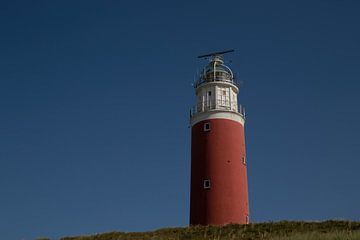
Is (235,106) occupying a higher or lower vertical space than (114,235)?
higher

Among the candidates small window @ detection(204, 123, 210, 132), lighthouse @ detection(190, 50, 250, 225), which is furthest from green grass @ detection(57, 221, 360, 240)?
small window @ detection(204, 123, 210, 132)

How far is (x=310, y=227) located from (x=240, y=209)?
1005 centimetres

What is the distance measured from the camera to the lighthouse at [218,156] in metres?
35.3

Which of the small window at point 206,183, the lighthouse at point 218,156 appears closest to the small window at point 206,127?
the lighthouse at point 218,156

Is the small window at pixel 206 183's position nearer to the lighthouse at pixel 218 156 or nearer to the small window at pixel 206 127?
the lighthouse at pixel 218 156

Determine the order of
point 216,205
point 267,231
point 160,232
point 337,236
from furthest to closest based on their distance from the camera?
point 216,205
point 160,232
point 267,231
point 337,236

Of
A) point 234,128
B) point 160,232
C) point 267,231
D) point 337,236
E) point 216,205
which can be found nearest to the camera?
point 337,236

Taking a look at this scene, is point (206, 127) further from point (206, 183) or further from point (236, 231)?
point (236, 231)

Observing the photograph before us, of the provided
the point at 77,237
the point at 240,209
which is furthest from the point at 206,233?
the point at 240,209

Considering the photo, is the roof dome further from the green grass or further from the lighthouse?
the green grass

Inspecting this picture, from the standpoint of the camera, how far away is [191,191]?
120 ft

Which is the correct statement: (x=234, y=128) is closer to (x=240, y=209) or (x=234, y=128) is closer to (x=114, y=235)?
(x=240, y=209)

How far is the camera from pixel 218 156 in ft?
119

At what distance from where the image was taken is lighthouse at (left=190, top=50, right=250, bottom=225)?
116 feet
